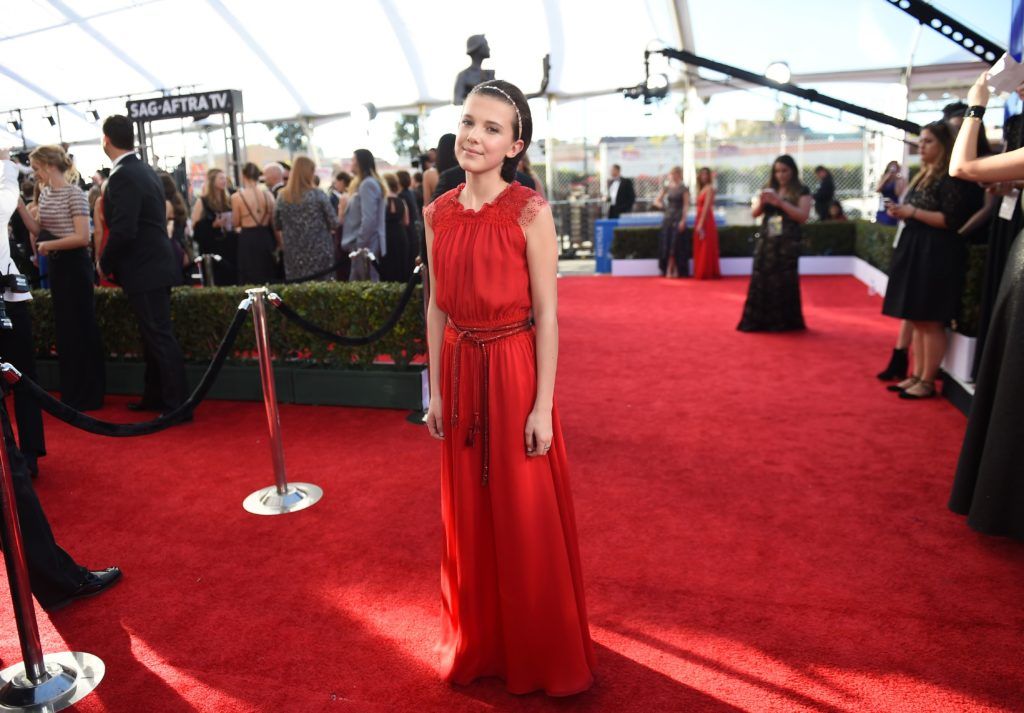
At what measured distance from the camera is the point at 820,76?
1421cm

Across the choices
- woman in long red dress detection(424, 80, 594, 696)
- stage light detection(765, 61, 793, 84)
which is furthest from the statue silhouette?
stage light detection(765, 61, 793, 84)

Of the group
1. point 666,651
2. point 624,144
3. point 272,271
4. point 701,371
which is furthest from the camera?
point 624,144

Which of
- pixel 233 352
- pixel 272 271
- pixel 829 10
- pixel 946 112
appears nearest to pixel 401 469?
pixel 233 352

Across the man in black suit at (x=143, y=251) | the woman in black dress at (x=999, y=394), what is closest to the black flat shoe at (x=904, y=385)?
the woman in black dress at (x=999, y=394)

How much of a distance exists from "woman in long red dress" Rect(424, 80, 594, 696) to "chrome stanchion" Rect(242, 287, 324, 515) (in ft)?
5.75

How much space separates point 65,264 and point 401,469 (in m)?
2.79

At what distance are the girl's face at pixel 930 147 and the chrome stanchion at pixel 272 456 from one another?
405cm

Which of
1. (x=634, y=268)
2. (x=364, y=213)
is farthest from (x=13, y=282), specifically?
(x=634, y=268)

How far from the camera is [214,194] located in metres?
8.84

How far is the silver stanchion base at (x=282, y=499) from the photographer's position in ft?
13.4

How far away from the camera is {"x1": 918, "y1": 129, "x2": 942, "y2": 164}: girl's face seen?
5062 millimetres

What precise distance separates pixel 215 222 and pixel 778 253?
231 inches

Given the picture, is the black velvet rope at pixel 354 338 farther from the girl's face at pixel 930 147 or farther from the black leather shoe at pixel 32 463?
the girl's face at pixel 930 147

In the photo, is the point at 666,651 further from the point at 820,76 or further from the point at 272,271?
the point at 820,76
